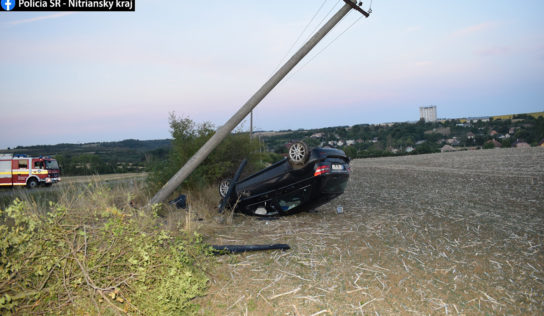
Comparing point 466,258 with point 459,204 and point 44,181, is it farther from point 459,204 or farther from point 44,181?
point 44,181

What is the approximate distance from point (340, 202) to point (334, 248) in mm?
4923

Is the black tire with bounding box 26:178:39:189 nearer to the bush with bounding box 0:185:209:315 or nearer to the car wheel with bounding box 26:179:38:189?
the car wheel with bounding box 26:179:38:189

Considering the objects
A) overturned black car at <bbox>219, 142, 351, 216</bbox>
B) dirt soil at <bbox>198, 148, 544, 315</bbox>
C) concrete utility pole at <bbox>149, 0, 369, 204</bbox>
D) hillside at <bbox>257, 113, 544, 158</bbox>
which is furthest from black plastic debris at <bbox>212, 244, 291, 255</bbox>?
hillside at <bbox>257, 113, 544, 158</bbox>

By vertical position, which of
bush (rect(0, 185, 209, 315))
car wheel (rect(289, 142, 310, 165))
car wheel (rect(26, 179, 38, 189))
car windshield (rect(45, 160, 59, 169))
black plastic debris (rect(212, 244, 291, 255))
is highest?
car wheel (rect(289, 142, 310, 165))

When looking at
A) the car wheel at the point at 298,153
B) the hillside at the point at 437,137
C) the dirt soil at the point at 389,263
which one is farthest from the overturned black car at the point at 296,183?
the hillside at the point at 437,137

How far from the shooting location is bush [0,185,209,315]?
11.4 feet

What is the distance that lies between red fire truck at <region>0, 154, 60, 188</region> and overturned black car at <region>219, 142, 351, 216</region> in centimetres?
2419

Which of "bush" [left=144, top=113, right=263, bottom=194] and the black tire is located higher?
"bush" [left=144, top=113, right=263, bottom=194]

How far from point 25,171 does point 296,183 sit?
86.7ft

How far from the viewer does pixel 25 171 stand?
26.6m

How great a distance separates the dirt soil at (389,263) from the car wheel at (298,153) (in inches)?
53.0

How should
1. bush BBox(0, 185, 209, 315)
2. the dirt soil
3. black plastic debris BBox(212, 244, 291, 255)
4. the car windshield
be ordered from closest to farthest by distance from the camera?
bush BBox(0, 185, 209, 315)
the dirt soil
black plastic debris BBox(212, 244, 291, 255)
the car windshield

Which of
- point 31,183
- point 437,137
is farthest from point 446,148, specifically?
point 31,183

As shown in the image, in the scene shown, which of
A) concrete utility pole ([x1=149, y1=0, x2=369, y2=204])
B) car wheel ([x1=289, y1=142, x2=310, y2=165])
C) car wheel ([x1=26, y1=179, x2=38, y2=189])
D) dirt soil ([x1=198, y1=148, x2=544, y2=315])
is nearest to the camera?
dirt soil ([x1=198, y1=148, x2=544, y2=315])
